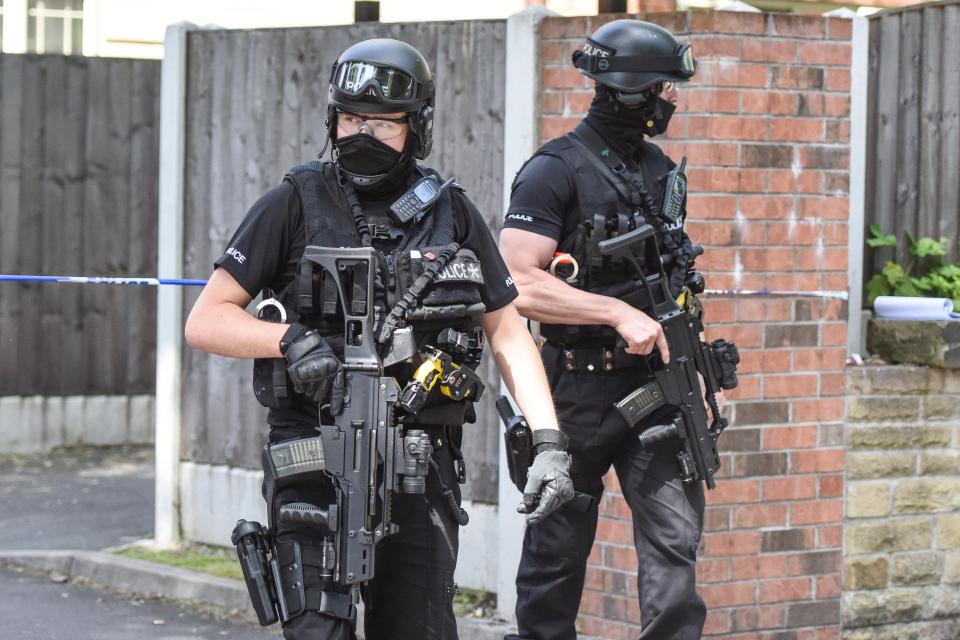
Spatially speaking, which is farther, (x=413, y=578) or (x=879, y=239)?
(x=879, y=239)

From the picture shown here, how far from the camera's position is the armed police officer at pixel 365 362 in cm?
388

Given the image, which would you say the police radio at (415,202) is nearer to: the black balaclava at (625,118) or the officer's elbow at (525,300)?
the officer's elbow at (525,300)

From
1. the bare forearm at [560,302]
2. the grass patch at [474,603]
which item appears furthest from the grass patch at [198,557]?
the bare forearm at [560,302]

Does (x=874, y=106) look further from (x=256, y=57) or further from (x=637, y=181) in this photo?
(x=256, y=57)

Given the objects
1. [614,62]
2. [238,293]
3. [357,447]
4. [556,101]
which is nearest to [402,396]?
[357,447]

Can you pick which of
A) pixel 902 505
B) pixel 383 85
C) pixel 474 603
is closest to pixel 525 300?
pixel 383 85

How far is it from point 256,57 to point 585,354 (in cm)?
301

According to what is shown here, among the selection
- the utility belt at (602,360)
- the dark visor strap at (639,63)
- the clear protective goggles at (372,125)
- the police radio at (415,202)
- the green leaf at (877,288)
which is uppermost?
the dark visor strap at (639,63)

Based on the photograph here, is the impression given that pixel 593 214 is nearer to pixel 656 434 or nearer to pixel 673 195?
pixel 673 195

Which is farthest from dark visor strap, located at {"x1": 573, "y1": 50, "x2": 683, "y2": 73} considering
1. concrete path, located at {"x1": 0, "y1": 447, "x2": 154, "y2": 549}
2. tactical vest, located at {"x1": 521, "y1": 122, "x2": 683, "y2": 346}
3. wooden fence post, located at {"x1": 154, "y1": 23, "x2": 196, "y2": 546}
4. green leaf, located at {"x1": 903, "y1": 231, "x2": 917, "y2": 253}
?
concrete path, located at {"x1": 0, "y1": 447, "x2": 154, "y2": 549}

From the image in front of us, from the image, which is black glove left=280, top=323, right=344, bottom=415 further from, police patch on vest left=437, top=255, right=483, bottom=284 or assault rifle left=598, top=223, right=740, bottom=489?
assault rifle left=598, top=223, right=740, bottom=489

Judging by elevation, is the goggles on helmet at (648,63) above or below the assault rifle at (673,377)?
above

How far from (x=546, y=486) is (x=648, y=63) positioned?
1676mm

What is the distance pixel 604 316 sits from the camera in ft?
16.5
